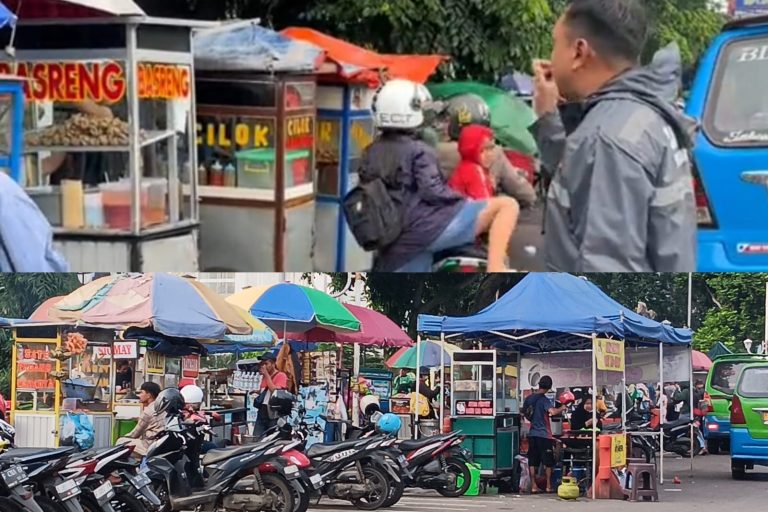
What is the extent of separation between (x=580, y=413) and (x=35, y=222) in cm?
152

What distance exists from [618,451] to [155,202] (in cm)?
403

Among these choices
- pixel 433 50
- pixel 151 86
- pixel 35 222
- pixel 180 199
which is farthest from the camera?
pixel 433 50

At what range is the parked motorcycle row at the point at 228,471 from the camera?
3.43 meters

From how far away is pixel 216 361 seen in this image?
3521 mm

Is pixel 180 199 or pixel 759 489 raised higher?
pixel 180 199

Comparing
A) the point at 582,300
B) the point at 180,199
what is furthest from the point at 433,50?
the point at 582,300

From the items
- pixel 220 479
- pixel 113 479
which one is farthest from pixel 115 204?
pixel 220 479

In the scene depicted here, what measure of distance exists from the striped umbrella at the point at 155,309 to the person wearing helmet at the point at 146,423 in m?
0.16

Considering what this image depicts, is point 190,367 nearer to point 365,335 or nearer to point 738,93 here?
point 365,335

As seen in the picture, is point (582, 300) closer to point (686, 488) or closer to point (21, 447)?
point (686, 488)

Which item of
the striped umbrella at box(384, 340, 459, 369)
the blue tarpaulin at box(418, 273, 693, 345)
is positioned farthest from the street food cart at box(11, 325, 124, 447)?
the blue tarpaulin at box(418, 273, 693, 345)

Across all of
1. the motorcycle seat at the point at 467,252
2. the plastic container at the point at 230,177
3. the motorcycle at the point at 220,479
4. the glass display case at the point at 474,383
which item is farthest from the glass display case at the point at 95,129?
the glass display case at the point at 474,383

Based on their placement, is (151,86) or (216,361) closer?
(216,361)

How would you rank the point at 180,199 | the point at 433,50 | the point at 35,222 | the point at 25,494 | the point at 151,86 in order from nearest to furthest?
the point at 35,222, the point at 25,494, the point at 151,86, the point at 180,199, the point at 433,50
